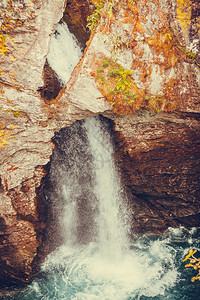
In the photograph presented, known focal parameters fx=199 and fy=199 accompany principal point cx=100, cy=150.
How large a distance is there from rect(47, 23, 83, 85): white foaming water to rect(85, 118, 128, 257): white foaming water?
70.8 inches

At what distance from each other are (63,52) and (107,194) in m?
5.07

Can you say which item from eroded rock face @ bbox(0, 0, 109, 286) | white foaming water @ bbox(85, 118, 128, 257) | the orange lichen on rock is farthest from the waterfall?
the orange lichen on rock

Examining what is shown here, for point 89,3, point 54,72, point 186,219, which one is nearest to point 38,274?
point 186,219

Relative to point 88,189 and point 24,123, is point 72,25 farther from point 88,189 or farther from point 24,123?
point 88,189

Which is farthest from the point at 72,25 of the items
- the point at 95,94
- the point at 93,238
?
the point at 93,238

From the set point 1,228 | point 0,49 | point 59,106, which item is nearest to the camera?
point 0,49

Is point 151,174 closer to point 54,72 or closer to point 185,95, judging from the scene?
point 185,95

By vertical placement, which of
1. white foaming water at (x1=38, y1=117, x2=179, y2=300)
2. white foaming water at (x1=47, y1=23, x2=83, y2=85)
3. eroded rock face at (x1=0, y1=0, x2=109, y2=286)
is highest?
white foaming water at (x1=47, y1=23, x2=83, y2=85)

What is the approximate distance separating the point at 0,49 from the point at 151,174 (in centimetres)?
567

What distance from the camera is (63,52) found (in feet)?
20.8

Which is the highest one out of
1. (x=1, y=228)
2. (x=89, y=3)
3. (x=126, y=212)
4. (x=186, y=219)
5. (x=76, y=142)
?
(x=89, y=3)

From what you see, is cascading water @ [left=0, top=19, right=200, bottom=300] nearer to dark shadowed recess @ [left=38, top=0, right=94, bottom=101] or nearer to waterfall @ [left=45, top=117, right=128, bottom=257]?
waterfall @ [left=45, top=117, right=128, bottom=257]

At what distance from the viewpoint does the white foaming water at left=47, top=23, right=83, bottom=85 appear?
6121mm

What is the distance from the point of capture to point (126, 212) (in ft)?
25.0
